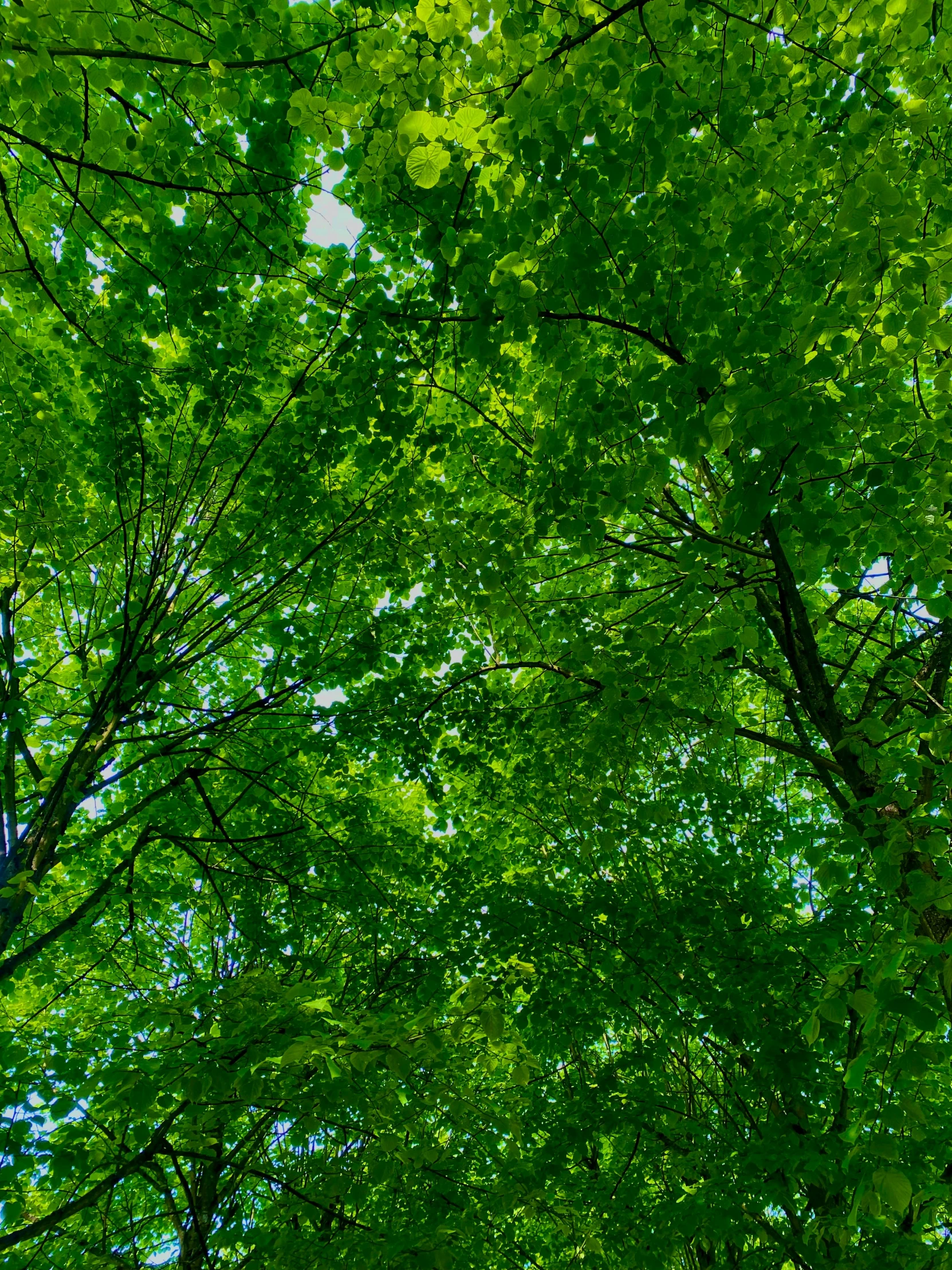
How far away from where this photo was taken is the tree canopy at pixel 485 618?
3.14 metres

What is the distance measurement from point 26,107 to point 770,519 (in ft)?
14.4

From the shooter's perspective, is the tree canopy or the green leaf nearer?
the green leaf

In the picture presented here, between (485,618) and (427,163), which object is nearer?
(427,163)

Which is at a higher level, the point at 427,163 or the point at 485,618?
the point at 485,618

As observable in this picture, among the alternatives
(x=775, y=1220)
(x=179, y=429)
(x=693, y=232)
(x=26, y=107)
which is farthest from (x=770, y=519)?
(x=775, y=1220)

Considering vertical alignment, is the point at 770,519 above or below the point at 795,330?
below

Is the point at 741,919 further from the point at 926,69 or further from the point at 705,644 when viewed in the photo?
the point at 926,69

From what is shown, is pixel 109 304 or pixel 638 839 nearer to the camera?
pixel 109 304

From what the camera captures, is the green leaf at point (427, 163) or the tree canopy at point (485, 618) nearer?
the green leaf at point (427, 163)

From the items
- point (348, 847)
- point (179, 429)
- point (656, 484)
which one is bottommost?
point (656, 484)

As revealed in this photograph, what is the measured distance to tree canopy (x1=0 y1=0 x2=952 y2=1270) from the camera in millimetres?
3139

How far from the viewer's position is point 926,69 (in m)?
3.60

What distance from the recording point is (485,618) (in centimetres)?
681

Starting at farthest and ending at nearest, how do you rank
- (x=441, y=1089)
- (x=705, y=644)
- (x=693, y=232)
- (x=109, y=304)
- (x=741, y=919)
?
(x=741, y=919) → (x=109, y=304) → (x=705, y=644) → (x=693, y=232) → (x=441, y=1089)
